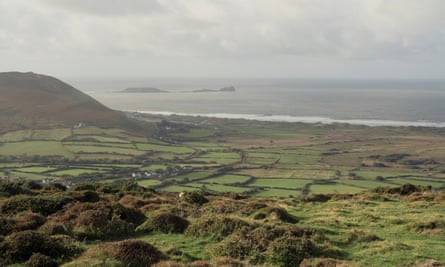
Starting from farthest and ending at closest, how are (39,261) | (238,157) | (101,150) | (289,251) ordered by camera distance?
(101,150) < (238,157) < (289,251) < (39,261)

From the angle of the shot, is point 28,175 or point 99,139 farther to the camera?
point 99,139

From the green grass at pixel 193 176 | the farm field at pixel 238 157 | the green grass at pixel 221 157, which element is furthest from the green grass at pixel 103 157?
the green grass at pixel 193 176

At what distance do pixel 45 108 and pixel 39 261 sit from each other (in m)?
166

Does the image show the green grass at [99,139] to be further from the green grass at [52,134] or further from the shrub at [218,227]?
the shrub at [218,227]

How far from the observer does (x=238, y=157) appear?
3967 inches

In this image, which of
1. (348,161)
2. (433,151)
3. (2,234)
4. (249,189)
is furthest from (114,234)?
(433,151)

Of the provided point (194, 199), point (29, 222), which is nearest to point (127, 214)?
point (29, 222)

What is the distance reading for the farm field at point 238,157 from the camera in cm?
7125

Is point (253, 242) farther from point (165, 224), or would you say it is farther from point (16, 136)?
point (16, 136)

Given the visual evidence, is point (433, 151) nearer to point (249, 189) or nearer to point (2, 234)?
point (249, 189)

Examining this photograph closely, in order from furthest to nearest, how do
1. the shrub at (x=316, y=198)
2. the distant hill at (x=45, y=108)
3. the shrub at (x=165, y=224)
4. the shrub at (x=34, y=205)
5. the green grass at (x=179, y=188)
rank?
the distant hill at (x=45, y=108) → the green grass at (x=179, y=188) → the shrub at (x=316, y=198) → the shrub at (x=34, y=205) → the shrub at (x=165, y=224)

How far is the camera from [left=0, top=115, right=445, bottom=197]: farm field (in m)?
71.2

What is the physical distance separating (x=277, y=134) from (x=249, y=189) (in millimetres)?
84731

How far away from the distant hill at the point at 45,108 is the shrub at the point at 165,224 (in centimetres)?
13038
